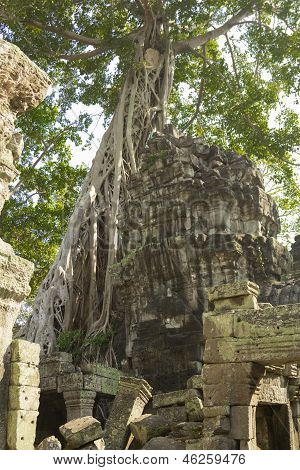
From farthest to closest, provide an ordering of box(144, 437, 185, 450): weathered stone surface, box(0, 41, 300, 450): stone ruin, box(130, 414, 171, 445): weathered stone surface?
1. box(130, 414, 171, 445): weathered stone surface
2. box(144, 437, 185, 450): weathered stone surface
3. box(0, 41, 300, 450): stone ruin

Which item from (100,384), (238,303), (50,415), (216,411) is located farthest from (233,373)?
(50,415)

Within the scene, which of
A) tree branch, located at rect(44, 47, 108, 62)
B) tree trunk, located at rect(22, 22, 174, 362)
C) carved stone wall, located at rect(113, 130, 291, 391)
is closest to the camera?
carved stone wall, located at rect(113, 130, 291, 391)

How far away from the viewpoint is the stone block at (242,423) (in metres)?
6.74

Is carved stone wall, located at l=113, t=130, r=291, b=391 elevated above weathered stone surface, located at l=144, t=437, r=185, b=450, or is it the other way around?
carved stone wall, located at l=113, t=130, r=291, b=391

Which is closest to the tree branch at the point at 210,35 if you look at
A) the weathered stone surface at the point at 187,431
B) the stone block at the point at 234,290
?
the stone block at the point at 234,290

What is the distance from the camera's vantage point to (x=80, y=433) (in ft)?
21.3

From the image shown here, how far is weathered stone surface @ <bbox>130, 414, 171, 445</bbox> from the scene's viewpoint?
750 centimetres

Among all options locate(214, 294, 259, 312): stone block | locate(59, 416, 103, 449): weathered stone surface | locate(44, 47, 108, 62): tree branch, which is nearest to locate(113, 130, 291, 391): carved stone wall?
locate(214, 294, 259, 312): stone block

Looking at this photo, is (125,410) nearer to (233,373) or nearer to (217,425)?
(217,425)

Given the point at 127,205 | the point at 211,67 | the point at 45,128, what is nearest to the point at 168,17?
the point at 211,67

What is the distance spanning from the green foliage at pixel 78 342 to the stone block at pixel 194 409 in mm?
4585

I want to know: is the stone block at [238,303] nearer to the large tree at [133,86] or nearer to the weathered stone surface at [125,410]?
the weathered stone surface at [125,410]

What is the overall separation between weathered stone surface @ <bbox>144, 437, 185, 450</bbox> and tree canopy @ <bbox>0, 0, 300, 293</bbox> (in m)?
10.6

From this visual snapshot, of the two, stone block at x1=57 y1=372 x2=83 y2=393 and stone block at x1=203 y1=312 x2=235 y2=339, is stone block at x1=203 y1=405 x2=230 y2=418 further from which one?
stone block at x1=57 y1=372 x2=83 y2=393
